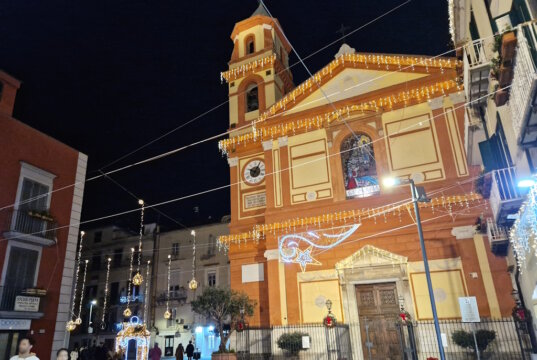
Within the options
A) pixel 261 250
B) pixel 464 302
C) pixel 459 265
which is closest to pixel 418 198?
pixel 464 302

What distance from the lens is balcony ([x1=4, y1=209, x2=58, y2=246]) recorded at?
14289 mm

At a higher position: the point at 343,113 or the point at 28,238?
the point at 343,113

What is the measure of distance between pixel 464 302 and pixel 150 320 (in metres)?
27.7

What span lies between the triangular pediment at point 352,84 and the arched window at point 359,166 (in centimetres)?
231

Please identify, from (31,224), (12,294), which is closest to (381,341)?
(12,294)

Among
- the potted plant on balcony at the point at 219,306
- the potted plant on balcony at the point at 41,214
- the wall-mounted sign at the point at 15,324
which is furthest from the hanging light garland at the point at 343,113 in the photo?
the wall-mounted sign at the point at 15,324

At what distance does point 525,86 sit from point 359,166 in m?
11.5

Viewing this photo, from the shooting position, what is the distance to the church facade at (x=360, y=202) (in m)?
15.0

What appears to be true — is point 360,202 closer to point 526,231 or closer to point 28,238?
point 526,231

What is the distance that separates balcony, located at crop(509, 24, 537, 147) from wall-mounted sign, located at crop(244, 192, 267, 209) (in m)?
13.9

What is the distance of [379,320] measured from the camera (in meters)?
15.3

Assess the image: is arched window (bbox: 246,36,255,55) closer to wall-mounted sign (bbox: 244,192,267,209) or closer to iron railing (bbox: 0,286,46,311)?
wall-mounted sign (bbox: 244,192,267,209)

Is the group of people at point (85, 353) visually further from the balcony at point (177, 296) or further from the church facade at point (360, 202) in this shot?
the balcony at point (177, 296)

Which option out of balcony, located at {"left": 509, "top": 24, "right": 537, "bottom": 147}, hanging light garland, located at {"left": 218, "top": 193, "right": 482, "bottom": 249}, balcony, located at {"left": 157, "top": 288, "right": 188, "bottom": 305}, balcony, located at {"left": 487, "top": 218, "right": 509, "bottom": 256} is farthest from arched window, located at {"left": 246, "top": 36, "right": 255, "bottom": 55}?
balcony, located at {"left": 157, "top": 288, "right": 188, "bottom": 305}
